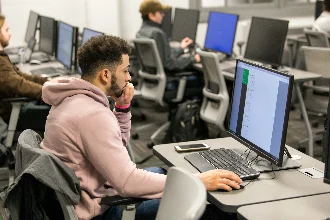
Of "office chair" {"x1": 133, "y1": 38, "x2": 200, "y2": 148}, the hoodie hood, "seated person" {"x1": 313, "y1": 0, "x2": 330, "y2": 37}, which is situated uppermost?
"seated person" {"x1": 313, "y1": 0, "x2": 330, "y2": 37}

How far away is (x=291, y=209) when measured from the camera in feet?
6.16

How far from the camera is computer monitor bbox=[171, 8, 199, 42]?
5.61m

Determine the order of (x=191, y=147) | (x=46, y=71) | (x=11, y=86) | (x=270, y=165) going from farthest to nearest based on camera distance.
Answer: (x=46, y=71), (x=11, y=86), (x=191, y=147), (x=270, y=165)

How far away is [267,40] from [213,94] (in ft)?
2.19

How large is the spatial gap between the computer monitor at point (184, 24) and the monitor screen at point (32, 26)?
145 centimetres

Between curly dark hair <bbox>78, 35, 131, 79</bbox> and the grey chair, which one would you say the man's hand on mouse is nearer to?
the grey chair

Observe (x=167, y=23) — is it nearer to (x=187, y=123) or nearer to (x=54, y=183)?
(x=187, y=123)

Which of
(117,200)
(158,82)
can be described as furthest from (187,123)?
(117,200)

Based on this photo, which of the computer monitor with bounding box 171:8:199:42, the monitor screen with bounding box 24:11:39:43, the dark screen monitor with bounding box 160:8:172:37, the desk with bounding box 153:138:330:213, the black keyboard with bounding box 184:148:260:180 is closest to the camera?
the desk with bounding box 153:138:330:213

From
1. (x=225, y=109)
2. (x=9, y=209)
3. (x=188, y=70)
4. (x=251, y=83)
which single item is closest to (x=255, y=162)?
(x=251, y=83)

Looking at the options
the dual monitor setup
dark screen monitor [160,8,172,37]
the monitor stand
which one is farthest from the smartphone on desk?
dark screen monitor [160,8,172,37]

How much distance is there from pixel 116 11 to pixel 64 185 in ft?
15.4

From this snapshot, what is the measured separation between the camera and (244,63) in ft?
7.95

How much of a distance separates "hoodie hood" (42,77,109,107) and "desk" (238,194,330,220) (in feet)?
2.37
